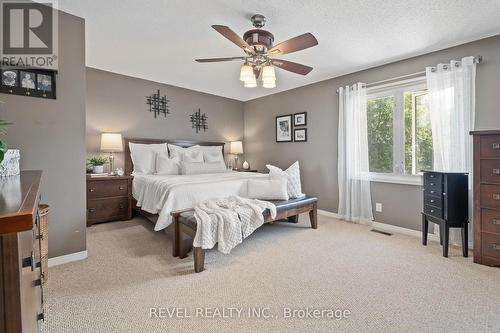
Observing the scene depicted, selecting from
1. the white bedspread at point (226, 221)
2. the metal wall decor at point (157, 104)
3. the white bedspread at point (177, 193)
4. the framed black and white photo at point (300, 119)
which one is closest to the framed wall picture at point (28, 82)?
the white bedspread at point (177, 193)

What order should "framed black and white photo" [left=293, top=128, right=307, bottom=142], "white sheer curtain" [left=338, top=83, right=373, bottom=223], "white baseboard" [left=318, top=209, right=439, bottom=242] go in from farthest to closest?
"framed black and white photo" [left=293, top=128, right=307, bottom=142] < "white sheer curtain" [left=338, top=83, right=373, bottom=223] < "white baseboard" [left=318, top=209, right=439, bottom=242]

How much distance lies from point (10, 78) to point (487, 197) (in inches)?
178

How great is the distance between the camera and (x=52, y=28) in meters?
2.35

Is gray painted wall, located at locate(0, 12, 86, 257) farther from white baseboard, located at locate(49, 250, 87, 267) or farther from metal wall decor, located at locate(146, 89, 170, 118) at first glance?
metal wall decor, located at locate(146, 89, 170, 118)

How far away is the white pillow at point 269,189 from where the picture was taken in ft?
10.9

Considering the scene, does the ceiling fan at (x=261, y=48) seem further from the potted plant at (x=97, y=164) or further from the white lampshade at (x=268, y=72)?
the potted plant at (x=97, y=164)

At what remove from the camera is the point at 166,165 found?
428cm

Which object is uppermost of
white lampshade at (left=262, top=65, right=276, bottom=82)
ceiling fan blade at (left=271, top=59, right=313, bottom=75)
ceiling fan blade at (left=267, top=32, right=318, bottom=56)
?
ceiling fan blade at (left=267, top=32, right=318, bottom=56)

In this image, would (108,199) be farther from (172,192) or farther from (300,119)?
(300,119)

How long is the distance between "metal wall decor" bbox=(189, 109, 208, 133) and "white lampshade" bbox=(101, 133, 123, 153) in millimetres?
1592

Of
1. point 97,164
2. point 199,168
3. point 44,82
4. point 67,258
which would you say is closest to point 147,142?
point 97,164

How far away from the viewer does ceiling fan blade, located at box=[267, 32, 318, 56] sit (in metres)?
2.10

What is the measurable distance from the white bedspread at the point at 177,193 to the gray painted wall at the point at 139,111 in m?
1.29

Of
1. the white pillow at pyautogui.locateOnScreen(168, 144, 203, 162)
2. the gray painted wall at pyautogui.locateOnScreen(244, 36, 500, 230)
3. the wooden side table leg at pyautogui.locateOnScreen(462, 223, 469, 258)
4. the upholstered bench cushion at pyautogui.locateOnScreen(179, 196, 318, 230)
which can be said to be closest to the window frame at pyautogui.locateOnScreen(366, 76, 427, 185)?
the gray painted wall at pyautogui.locateOnScreen(244, 36, 500, 230)
